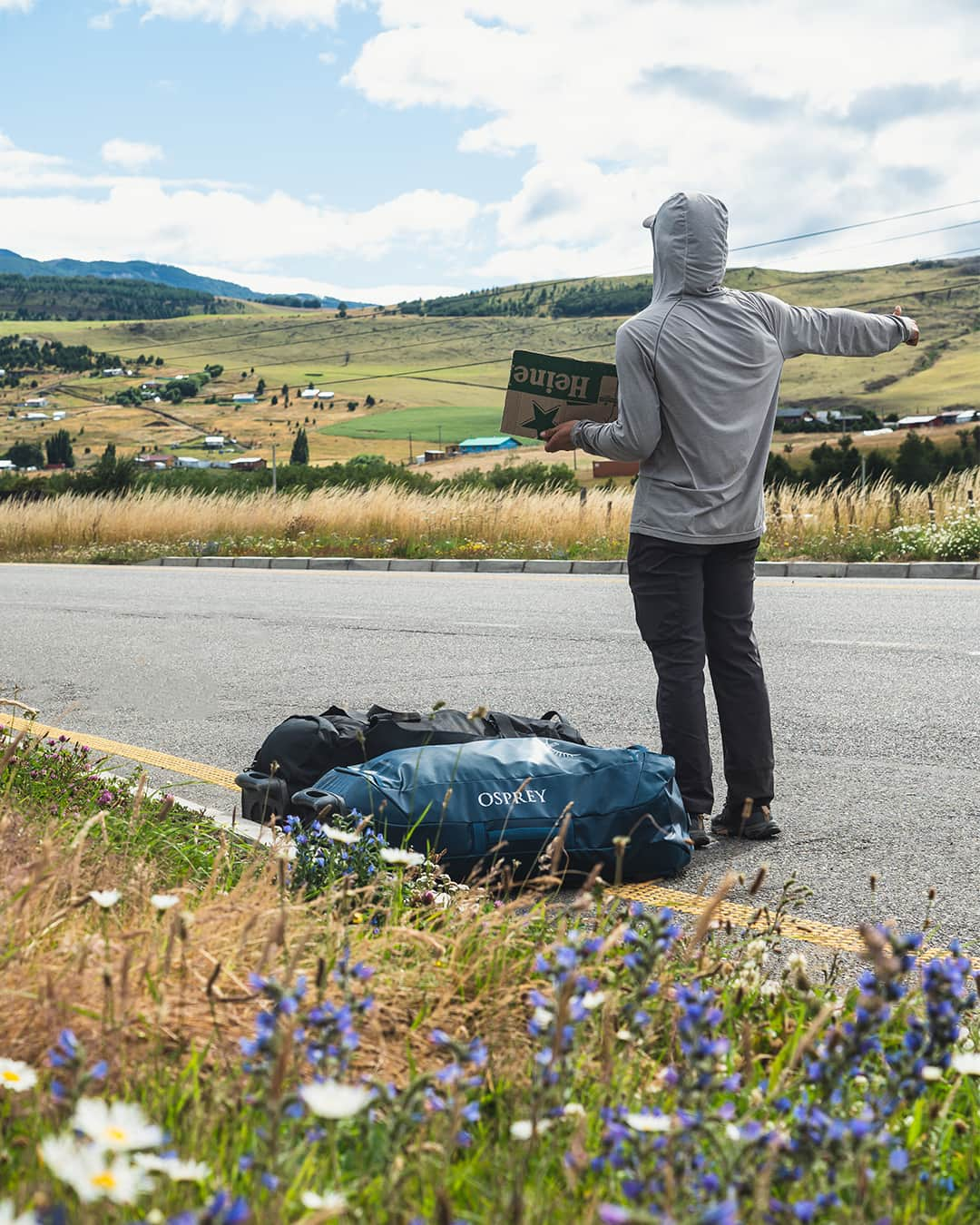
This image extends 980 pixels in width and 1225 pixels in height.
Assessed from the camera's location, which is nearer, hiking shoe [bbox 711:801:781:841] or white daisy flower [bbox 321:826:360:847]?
white daisy flower [bbox 321:826:360:847]

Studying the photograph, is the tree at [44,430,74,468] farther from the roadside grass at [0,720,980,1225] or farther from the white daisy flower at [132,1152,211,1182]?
the white daisy flower at [132,1152,211,1182]

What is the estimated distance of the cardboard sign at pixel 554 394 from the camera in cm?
519

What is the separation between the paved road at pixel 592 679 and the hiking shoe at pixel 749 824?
0.09 meters

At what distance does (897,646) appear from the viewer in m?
9.83

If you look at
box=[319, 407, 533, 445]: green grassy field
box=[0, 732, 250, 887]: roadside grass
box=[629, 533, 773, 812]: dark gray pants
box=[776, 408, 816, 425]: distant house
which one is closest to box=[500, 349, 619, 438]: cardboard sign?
box=[629, 533, 773, 812]: dark gray pants

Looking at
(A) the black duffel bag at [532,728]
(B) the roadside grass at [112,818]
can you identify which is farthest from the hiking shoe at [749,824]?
(B) the roadside grass at [112,818]

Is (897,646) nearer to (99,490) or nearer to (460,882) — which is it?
(460,882)

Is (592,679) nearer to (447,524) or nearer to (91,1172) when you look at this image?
(91,1172)

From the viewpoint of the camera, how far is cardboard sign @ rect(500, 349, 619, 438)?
5191 mm

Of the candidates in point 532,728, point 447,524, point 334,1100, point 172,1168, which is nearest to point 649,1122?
point 334,1100

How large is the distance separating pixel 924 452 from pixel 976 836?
1758 inches

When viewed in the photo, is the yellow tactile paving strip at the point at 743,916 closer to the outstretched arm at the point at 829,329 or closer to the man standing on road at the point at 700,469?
the man standing on road at the point at 700,469

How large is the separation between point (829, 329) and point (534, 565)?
47.1 ft

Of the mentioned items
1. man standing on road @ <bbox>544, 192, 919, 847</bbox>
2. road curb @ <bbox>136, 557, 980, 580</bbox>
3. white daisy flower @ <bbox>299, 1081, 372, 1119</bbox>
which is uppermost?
man standing on road @ <bbox>544, 192, 919, 847</bbox>
